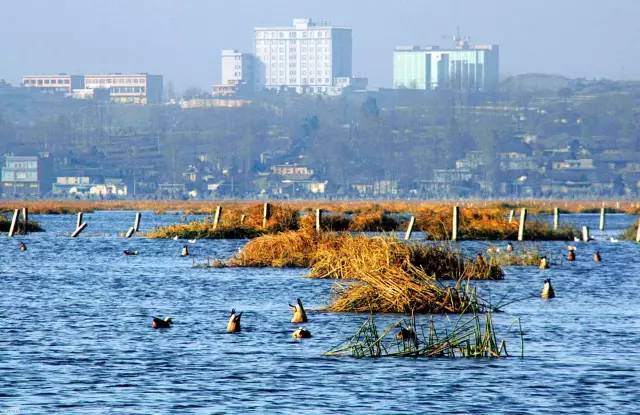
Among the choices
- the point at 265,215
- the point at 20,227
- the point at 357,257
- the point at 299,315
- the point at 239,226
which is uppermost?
the point at 357,257

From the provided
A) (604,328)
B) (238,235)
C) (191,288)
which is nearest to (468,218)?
(238,235)

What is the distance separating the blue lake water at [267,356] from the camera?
20719mm

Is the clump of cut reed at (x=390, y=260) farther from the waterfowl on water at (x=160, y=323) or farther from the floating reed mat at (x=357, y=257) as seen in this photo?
the waterfowl on water at (x=160, y=323)

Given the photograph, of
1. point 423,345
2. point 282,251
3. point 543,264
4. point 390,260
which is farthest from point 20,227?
point 423,345

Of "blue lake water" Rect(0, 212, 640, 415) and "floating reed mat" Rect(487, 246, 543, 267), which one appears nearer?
"blue lake water" Rect(0, 212, 640, 415)

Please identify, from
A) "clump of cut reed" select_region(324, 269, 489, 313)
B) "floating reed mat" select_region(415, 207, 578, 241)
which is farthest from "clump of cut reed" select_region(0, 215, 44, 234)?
"clump of cut reed" select_region(324, 269, 489, 313)

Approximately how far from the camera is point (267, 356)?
2517 centimetres

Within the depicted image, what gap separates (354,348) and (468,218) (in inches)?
1629

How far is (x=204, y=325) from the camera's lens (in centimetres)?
3045

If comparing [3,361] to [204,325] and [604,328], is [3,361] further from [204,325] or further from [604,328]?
[604,328]

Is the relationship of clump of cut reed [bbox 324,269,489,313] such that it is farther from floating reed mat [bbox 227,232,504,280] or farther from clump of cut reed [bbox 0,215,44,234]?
clump of cut reed [bbox 0,215,44,234]

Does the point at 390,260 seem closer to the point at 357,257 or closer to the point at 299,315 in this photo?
the point at 357,257

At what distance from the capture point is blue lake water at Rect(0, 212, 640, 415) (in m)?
20.7

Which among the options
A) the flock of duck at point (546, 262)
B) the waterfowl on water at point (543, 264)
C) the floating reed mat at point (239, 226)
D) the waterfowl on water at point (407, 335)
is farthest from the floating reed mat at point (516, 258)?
the waterfowl on water at point (407, 335)
